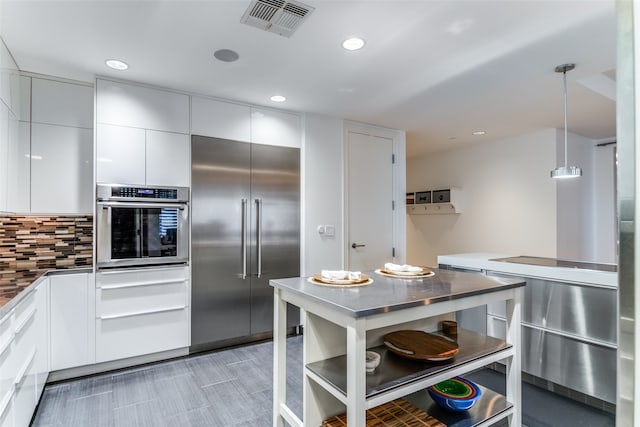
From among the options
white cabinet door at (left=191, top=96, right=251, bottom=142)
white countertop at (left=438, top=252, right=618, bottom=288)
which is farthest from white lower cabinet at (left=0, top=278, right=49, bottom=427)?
white countertop at (left=438, top=252, right=618, bottom=288)

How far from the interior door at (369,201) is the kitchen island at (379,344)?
7.03 ft

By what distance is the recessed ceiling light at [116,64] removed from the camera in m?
2.61

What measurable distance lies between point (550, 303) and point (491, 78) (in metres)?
1.87

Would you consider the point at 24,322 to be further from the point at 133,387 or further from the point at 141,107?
the point at 141,107

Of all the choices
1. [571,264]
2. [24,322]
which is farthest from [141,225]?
[571,264]

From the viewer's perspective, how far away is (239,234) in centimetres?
345

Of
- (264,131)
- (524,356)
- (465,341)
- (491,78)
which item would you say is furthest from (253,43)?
(524,356)

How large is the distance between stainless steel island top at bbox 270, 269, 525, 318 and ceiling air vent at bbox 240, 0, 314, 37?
155 centimetres

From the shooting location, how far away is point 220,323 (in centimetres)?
335

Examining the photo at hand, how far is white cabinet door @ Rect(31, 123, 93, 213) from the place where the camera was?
2.92 meters

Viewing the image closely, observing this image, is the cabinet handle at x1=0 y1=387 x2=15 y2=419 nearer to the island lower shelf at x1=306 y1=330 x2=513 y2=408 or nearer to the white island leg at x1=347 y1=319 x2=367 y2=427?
the island lower shelf at x1=306 y1=330 x2=513 y2=408

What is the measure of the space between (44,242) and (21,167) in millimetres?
681

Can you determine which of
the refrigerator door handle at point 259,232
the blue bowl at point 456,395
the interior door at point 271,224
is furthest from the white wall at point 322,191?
the blue bowl at point 456,395

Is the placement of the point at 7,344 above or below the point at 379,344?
above
